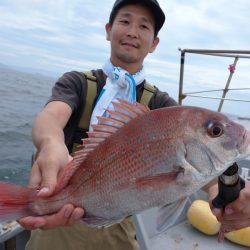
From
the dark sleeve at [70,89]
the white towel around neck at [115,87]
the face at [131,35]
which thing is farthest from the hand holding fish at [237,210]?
the face at [131,35]

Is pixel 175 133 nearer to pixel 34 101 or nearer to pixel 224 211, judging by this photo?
pixel 224 211

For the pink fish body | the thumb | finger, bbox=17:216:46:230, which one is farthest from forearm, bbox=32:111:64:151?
finger, bbox=17:216:46:230

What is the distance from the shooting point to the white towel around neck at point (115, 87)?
2576 millimetres

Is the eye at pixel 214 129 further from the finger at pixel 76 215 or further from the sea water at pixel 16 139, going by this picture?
the sea water at pixel 16 139

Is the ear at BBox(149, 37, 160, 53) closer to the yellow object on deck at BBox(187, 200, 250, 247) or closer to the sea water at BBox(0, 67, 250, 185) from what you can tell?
the sea water at BBox(0, 67, 250, 185)

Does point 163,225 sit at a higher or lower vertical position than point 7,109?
higher

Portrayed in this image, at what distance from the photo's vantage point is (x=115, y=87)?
267 cm

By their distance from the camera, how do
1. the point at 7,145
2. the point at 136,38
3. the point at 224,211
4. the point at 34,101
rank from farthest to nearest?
1. the point at 34,101
2. the point at 7,145
3. the point at 136,38
4. the point at 224,211

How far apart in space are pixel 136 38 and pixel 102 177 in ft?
4.87

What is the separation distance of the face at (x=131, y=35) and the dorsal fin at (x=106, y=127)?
4.06 ft

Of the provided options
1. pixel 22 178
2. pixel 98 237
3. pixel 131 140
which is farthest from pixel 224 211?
pixel 22 178

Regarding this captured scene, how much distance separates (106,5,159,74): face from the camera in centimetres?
282

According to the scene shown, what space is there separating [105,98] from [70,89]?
261mm

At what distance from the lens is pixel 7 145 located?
422 inches
